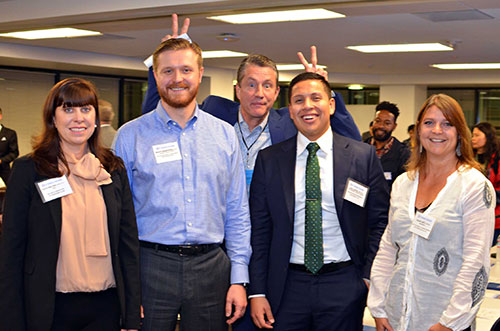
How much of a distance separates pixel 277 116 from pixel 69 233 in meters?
1.42

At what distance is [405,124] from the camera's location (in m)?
14.8

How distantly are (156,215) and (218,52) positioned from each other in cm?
809

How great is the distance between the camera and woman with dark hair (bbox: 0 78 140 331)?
227 cm

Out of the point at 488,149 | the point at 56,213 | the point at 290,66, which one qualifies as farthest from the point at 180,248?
the point at 290,66

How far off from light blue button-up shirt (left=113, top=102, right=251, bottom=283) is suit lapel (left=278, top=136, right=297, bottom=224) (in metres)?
→ 0.19

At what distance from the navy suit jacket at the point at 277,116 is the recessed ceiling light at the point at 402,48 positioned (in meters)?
6.42

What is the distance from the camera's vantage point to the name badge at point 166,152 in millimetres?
2625

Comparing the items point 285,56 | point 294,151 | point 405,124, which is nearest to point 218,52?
point 285,56

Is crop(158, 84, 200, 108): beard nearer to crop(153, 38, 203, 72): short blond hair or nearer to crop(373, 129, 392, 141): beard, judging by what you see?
crop(153, 38, 203, 72): short blond hair

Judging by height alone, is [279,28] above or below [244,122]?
above

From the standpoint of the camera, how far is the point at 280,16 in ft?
22.3

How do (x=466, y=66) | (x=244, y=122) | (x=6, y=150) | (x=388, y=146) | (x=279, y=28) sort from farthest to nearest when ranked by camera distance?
1. (x=466, y=66)
2. (x=6, y=150)
3. (x=279, y=28)
4. (x=388, y=146)
5. (x=244, y=122)

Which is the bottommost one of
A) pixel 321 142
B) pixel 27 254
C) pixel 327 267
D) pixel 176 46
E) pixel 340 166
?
pixel 327 267

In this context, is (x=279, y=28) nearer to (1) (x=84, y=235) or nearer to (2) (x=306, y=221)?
(2) (x=306, y=221)
